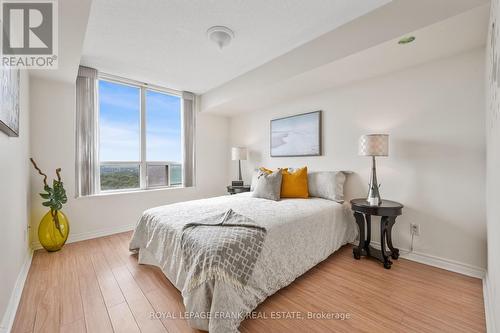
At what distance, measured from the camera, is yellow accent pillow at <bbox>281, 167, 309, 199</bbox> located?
288 centimetres

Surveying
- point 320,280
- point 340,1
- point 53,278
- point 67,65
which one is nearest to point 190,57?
point 67,65

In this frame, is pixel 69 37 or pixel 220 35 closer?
pixel 69 37

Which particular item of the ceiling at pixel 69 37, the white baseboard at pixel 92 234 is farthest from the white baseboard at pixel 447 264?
the white baseboard at pixel 92 234

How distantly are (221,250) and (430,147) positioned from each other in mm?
2429

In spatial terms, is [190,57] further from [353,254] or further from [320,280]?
[353,254]

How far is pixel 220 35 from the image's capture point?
2203 mm

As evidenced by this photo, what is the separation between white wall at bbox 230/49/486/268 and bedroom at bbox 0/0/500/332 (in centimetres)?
1

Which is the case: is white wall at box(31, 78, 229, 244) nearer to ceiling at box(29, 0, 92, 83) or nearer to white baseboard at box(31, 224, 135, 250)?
white baseboard at box(31, 224, 135, 250)

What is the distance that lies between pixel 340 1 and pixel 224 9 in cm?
104

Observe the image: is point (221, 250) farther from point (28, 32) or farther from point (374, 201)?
point (28, 32)

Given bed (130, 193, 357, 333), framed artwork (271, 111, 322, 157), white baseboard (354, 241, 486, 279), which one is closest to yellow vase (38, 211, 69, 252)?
bed (130, 193, 357, 333)

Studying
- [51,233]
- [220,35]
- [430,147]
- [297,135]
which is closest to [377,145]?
[430,147]

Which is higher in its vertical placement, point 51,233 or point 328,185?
point 328,185

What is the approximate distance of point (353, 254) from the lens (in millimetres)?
2443
